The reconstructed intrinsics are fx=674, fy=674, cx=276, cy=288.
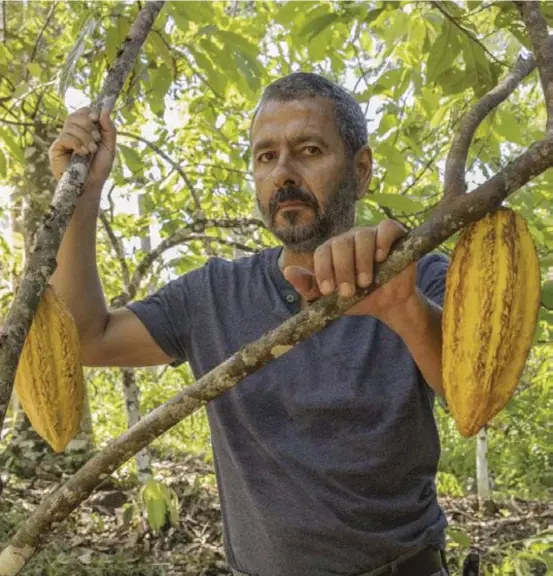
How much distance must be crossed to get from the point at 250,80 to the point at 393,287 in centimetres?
153

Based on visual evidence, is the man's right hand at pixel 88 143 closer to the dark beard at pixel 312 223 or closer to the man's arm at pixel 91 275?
the man's arm at pixel 91 275

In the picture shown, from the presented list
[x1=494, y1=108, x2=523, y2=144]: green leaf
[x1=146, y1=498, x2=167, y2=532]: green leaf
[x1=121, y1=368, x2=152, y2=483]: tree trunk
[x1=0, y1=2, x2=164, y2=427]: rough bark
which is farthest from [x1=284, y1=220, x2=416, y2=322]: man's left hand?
[x1=121, y1=368, x2=152, y2=483]: tree trunk

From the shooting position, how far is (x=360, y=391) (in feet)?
5.06

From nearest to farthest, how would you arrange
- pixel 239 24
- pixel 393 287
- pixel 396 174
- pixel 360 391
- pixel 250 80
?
pixel 393 287 < pixel 360 391 < pixel 250 80 < pixel 396 174 < pixel 239 24

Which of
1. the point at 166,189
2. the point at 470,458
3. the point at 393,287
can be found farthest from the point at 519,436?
the point at 393,287

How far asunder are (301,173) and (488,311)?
0.97 meters

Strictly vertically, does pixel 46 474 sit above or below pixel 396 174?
below

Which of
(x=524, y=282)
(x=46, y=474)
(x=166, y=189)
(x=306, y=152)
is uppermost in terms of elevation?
(x=166, y=189)

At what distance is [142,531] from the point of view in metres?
3.67

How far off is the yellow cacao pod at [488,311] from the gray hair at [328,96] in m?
1.03

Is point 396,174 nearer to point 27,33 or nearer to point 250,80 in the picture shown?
point 250,80

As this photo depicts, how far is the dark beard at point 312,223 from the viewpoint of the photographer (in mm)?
1658

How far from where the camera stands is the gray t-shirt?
1.49m

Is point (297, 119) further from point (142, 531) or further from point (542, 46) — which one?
point (142, 531)
